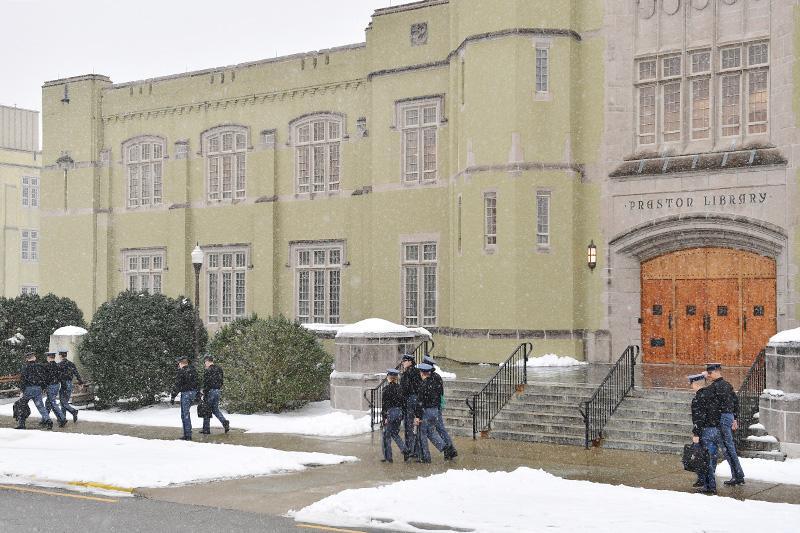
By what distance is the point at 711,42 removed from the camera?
24.2 metres

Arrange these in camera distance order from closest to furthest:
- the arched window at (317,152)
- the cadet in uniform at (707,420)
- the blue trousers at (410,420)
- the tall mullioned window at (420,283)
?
the cadet in uniform at (707,420) → the blue trousers at (410,420) → the tall mullioned window at (420,283) → the arched window at (317,152)

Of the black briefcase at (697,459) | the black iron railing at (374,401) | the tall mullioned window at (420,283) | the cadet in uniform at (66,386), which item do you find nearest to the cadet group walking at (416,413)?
the black iron railing at (374,401)

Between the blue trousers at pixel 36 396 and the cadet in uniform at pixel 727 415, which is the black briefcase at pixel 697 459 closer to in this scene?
the cadet in uniform at pixel 727 415

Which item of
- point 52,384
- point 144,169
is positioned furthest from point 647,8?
point 144,169

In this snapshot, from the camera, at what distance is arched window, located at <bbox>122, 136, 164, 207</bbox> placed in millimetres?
36625

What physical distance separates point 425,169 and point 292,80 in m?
6.30

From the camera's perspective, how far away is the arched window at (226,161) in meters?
34.5

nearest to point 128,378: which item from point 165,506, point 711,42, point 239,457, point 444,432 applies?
point 239,457

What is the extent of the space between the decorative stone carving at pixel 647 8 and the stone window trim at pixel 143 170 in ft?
59.1

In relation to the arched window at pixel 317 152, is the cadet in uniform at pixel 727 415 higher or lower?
lower

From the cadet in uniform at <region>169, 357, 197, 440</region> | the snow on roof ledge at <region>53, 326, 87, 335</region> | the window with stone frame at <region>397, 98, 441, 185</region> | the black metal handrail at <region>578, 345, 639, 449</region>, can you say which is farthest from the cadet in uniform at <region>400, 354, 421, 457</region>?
the snow on roof ledge at <region>53, 326, 87, 335</region>

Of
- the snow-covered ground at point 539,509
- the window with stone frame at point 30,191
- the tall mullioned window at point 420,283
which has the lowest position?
the snow-covered ground at point 539,509

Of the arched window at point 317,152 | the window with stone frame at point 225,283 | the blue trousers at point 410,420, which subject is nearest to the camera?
the blue trousers at point 410,420

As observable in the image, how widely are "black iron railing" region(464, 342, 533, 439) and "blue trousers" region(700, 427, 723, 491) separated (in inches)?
230
